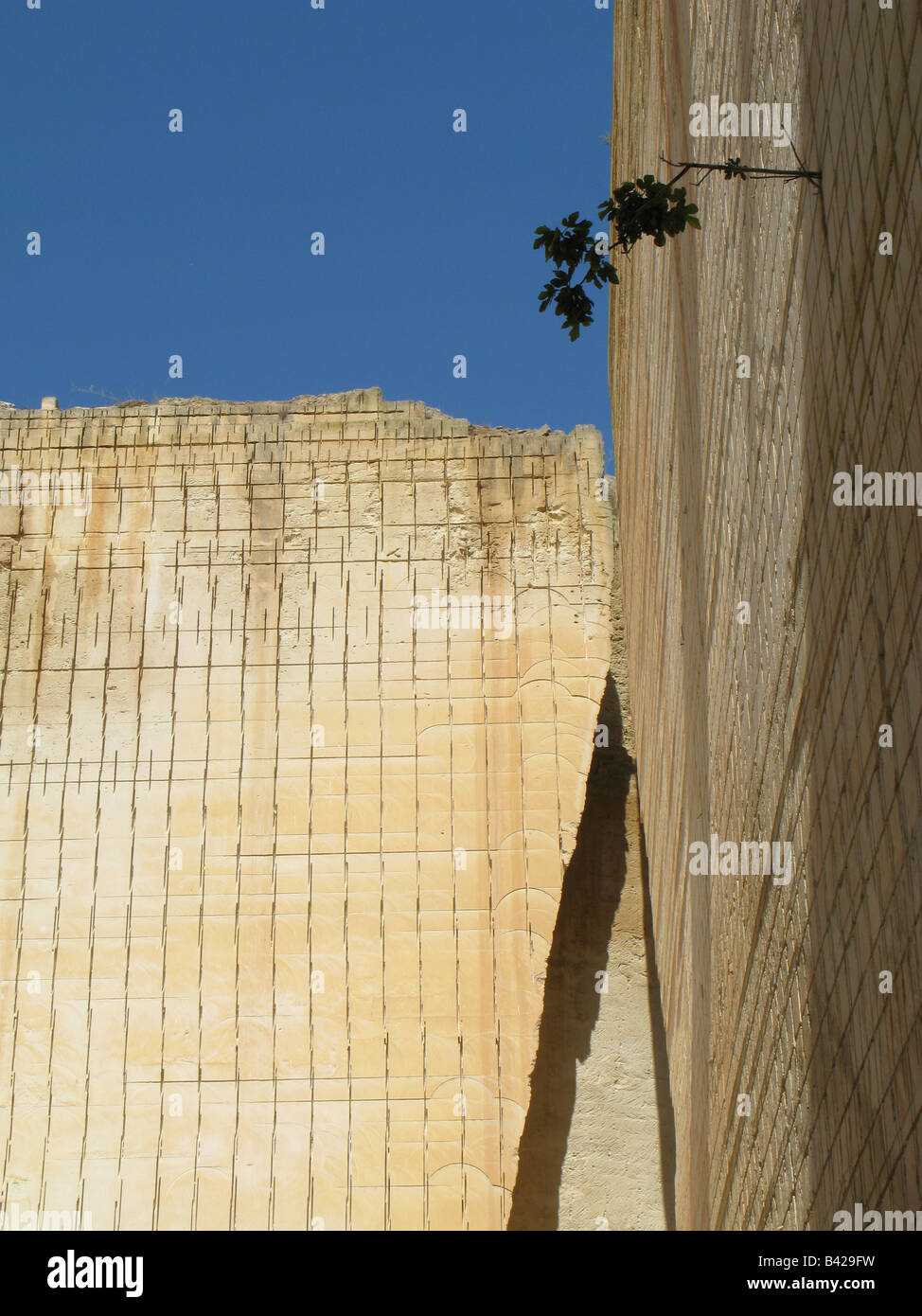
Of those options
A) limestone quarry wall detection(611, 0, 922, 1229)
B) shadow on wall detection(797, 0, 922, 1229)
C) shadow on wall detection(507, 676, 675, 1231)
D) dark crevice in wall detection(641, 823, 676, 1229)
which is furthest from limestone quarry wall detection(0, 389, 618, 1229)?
shadow on wall detection(797, 0, 922, 1229)

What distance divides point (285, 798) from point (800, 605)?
15.6 feet

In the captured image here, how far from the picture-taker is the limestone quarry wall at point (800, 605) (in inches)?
80.5

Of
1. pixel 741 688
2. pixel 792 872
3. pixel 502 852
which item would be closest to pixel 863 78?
pixel 792 872

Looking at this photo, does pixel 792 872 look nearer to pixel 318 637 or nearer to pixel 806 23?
pixel 806 23

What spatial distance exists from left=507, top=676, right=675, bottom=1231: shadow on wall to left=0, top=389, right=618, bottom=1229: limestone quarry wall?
0.69 meters

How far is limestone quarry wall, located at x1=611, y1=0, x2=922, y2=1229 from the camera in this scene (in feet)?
6.71

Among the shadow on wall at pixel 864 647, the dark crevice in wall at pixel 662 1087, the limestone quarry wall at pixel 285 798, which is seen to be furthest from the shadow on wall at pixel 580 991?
the shadow on wall at pixel 864 647

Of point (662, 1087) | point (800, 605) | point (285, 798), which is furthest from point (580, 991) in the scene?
point (800, 605)

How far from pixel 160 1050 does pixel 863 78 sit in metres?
5.81

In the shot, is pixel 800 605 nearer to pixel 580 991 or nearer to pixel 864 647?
pixel 864 647

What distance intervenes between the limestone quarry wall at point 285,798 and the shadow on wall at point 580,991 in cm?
69

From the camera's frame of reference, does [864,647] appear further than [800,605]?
No

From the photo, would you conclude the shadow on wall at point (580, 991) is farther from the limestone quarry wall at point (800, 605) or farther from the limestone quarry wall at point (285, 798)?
the limestone quarry wall at point (800, 605)

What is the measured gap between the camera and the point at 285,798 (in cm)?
732
